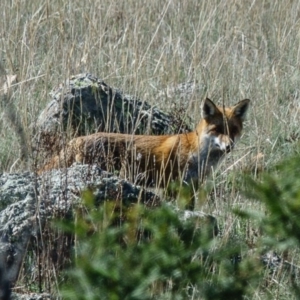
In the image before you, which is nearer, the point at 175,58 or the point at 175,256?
the point at 175,256

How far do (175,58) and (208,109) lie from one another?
2.49ft

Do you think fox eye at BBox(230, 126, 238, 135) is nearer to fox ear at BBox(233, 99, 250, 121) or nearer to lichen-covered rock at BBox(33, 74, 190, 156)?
fox ear at BBox(233, 99, 250, 121)

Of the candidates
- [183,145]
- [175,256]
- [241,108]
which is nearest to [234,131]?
[241,108]

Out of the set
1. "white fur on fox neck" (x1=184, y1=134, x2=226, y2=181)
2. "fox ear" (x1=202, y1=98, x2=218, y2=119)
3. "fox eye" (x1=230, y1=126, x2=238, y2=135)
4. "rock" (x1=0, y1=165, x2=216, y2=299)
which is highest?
"rock" (x1=0, y1=165, x2=216, y2=299)

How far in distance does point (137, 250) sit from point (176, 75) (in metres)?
5.09

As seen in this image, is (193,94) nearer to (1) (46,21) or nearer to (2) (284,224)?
(1) (46,21)

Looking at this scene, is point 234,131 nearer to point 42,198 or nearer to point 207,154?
point 207,154

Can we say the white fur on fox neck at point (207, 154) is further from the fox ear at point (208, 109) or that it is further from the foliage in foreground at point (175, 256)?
the foliage in foreground at point (175, 256)

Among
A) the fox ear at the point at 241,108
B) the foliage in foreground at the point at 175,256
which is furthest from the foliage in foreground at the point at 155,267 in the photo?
the fox ear at the point at 241,108

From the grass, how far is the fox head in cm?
10

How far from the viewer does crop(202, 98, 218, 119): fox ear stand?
274 inches

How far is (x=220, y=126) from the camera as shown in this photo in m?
7.41

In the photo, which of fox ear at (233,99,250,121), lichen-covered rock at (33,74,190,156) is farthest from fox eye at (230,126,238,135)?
lichen-covered rock at (33,74,190,156)

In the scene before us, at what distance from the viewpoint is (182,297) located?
2686 mm
